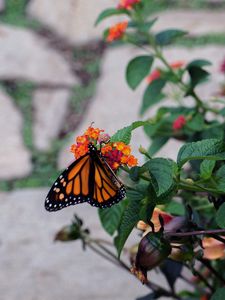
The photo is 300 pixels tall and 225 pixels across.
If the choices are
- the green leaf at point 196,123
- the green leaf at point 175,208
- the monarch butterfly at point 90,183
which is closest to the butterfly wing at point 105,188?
the monarch butterfly at point 90,183

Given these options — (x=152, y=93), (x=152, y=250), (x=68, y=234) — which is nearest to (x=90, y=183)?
(x=152, y=250)

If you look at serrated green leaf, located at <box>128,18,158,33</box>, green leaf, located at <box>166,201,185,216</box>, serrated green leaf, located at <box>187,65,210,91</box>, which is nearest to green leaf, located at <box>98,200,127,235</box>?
green leaf, located at <box>166,201,185,216</box>

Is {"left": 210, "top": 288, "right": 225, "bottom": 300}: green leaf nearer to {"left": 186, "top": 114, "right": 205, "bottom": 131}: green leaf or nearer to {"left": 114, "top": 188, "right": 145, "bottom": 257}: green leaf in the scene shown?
{"left": 114, "top": 188, "right": 145, "bottom": 257}: green leaf

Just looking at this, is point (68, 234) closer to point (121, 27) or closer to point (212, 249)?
point (212, 249)

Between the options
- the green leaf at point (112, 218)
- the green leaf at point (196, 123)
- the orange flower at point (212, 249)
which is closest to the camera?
the orange flower at point (212, 249)

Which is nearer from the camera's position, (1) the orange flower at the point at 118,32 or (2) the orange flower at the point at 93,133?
(2) the orange flower at the point at 93,133

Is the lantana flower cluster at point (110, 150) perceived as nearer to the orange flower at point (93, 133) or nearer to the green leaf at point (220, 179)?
the orange flower at point (93, 133)
